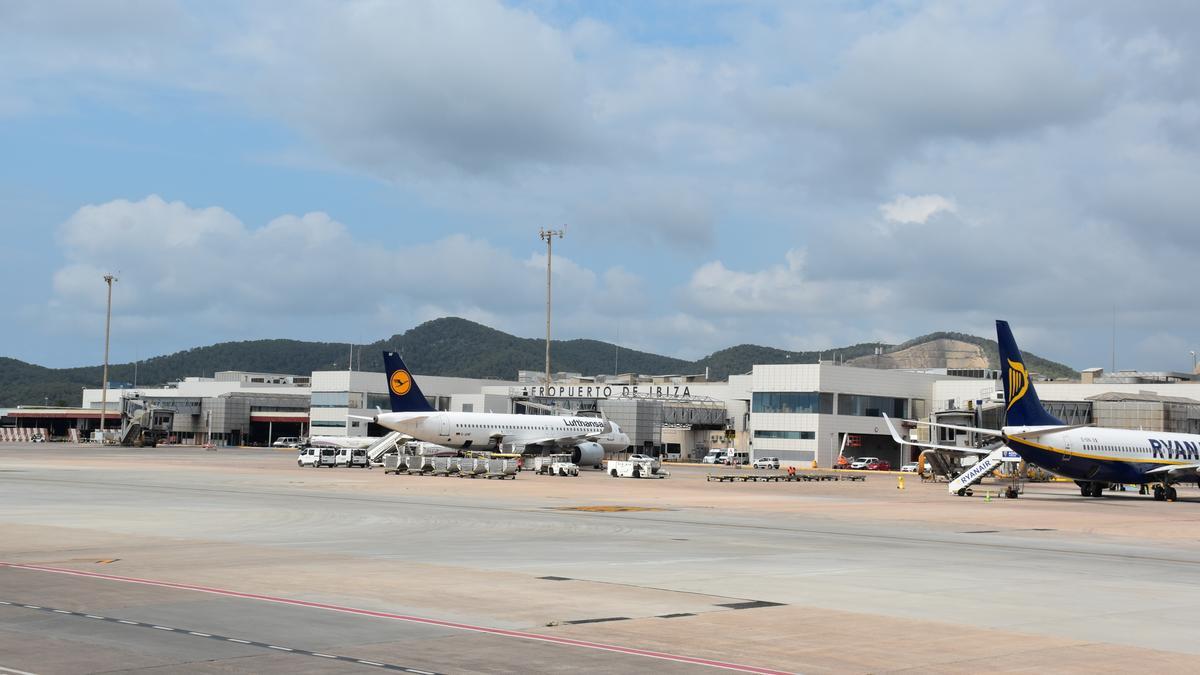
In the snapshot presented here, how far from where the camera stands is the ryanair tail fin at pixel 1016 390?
61750 mm

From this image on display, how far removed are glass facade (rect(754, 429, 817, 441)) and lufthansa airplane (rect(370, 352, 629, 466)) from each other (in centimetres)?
3275

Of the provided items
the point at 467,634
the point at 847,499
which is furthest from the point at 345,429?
the point at 467,634

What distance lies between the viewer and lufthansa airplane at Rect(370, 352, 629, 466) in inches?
3553

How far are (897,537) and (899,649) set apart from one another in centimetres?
2029

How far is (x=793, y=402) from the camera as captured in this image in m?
134

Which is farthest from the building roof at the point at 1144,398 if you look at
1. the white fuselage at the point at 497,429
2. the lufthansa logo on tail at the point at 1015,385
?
the lufthansa logo on tail at the point at 1015,385

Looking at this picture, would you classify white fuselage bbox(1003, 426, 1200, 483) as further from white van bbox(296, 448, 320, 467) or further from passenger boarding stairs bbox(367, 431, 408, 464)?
white van bbox(296, 448, 320, 467)

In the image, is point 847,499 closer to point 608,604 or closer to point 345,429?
point 608,604

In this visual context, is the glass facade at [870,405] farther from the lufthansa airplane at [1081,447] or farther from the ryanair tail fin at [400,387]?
the lufthansa airplane at [1081,447]

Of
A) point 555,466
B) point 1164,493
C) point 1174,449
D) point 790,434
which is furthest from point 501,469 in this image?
point 790,434

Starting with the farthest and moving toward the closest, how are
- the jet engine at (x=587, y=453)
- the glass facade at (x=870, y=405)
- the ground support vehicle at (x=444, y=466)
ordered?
the glass facade at (x=870, y=405)
the jet engine at (x=587, y=453)
the ground support vehicle at (x=444, y=466)

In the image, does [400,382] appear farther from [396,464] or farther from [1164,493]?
[1164,493]

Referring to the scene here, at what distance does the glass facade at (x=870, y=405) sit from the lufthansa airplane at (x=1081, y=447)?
67810mm

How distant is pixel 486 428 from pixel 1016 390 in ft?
149
